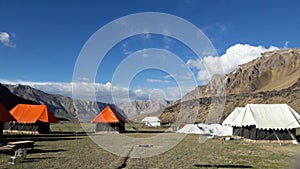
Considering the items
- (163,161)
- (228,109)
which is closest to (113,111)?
(163,161)

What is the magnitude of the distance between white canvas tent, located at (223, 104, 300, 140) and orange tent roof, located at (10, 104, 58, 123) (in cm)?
2767

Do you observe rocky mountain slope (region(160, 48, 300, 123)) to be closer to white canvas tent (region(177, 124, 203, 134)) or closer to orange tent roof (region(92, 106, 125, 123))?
white canvas tent (region(177, 124, 203, 134))

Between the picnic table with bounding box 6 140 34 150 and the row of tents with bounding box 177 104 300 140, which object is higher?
the row of tents with bounding box 177 104 300 140

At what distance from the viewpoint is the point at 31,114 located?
1677 inches

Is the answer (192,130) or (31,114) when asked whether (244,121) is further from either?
(31,114)

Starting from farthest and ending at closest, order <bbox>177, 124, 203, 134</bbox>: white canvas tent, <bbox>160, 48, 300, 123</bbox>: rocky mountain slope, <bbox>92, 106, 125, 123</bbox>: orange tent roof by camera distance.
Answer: <bbox>160, 48, 300, 123</bbox>: rocky mountain slope
<bbox>177, 124, 203, 134</bbox>: white canvas tent
<bbox>92, 106, 125, 123</bbox>: orange tent roof

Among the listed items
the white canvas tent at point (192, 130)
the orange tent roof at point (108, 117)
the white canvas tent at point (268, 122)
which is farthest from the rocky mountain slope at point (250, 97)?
the white canvas tent at point (268, 122)

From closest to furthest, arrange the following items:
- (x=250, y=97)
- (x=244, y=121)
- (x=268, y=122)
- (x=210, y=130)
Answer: (x=268, y=122) < (x=244, y=121) < (x=210, y=130) < (x=250, y=97)

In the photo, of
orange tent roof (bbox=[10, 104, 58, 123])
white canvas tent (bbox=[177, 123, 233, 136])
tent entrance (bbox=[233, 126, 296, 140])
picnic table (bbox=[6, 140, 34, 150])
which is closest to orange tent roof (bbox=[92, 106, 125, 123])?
orange tent roof (bbox=[10, 104, 58, 123])

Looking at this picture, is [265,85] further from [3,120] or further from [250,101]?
[3,120]

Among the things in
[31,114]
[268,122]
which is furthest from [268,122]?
[31,114]

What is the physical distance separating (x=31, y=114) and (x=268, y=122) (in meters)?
33.6

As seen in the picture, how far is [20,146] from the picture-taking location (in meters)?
20.1

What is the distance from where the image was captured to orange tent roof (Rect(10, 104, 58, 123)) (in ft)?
136
